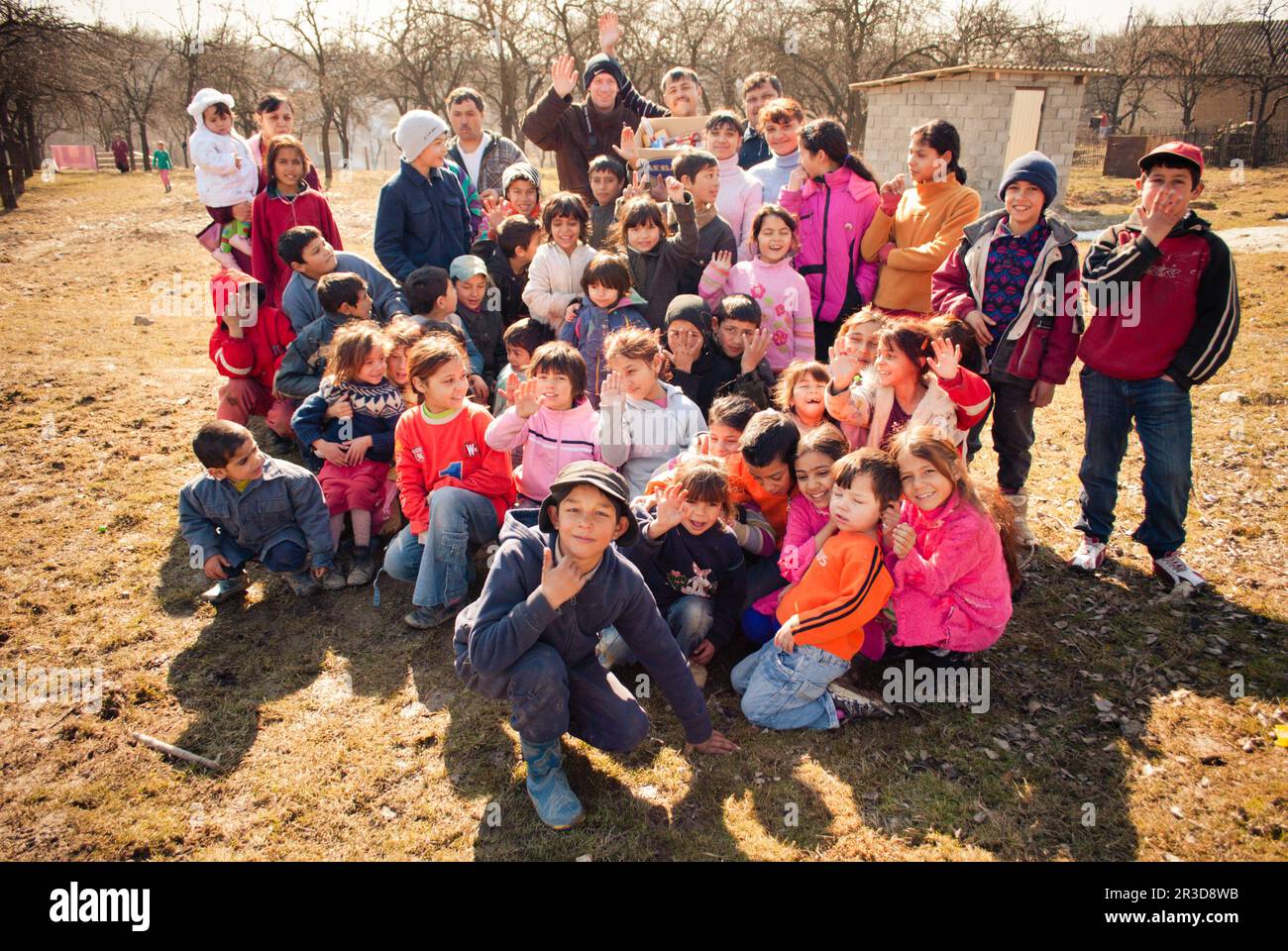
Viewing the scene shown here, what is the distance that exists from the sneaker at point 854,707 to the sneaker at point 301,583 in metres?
2.98

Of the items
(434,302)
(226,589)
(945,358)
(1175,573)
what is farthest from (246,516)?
(1175,573)

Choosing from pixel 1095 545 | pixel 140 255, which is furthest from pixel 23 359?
pixel 1095 545

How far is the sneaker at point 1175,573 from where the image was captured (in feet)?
13.4

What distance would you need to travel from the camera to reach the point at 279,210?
591 centimetres

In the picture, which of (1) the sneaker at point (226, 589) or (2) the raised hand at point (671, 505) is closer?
(2) the raised hand at point (671, 505)

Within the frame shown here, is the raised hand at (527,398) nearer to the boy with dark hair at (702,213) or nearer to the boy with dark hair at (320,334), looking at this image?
the boy with dark hair at (702,213)

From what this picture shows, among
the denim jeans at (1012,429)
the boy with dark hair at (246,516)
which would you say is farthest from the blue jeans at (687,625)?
the denim jeans at (1012,429)

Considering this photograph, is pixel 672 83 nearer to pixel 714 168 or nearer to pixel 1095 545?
pixel 714 168

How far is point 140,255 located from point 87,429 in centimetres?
927

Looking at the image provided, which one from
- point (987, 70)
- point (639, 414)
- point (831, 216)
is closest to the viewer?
point (639, 414)

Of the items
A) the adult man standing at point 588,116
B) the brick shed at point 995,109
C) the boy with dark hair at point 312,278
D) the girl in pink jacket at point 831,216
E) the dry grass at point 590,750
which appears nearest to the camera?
the dry grass at point 590,750

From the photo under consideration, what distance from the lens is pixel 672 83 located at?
7098 millimetres

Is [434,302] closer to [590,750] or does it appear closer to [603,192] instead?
[603,192]

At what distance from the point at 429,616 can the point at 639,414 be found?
1.60 m
